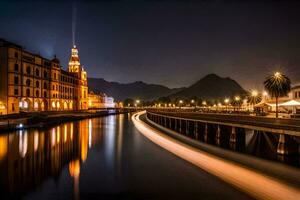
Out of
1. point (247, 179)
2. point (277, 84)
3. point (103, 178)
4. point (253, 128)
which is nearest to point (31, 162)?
point (103, 178)

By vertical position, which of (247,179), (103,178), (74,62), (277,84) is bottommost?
(103,178)

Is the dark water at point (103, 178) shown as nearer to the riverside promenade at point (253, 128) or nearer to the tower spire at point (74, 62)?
the riverside promenade at point (253, 128)

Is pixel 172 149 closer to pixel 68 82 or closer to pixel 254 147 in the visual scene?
pixel 254 147

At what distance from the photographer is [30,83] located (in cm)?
10550

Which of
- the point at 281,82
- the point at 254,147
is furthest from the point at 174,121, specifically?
the point at 254,147

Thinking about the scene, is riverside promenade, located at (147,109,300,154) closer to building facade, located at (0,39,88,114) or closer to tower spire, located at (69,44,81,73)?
building facade, located at (0,39,88,114)

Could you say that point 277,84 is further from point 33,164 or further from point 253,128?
point 33,164

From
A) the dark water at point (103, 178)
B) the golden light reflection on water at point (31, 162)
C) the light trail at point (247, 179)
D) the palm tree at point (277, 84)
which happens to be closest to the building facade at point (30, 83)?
the golden light reflection on water at point (31, 162)

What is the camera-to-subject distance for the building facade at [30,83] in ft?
300

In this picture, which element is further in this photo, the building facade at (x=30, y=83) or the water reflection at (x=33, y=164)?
the building facade at (x=30, y=83)

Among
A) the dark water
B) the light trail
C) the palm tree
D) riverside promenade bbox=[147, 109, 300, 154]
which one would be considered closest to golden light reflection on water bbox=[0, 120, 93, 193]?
the dark water

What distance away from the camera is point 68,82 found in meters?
156

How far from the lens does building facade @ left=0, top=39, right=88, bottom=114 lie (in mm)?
91375

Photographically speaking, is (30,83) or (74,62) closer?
(30,83)
